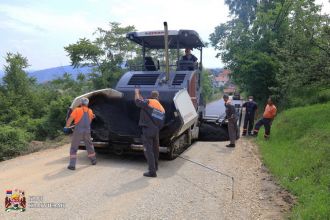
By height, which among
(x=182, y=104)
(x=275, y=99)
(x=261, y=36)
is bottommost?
(x=275, y=99)

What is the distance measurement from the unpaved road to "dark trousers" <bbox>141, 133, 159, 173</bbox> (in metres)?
0.26

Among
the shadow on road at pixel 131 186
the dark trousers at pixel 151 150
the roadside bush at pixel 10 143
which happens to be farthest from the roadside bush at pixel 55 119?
the shadow on road at pixel 131 186

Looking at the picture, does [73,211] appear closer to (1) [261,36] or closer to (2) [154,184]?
(2) [154,184]

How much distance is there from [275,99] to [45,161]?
49.7 ft

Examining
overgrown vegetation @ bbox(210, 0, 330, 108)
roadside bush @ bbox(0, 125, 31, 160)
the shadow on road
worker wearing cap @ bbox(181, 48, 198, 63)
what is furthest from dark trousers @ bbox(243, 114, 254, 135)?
roadside bush @ bbox(0, 125, 31, 160)

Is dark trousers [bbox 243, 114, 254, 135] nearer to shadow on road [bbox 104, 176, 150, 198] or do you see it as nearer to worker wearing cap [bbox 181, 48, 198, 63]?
worker wearing cap [bbox 181, 48, 198, 63]

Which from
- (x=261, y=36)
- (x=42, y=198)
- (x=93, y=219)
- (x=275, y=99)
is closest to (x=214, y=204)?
(x=93, y=219)

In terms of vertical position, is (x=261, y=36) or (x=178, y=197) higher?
(x=261, y=36)

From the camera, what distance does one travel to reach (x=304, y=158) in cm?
804

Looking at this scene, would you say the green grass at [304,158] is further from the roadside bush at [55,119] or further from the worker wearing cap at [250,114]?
the roadside bush at [55,119]

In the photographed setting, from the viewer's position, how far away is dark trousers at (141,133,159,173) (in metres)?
7.15

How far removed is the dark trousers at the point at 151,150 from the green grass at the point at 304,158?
2432 mm

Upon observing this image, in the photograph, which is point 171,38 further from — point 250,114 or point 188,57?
point 250,114

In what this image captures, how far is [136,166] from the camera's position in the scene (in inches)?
315
